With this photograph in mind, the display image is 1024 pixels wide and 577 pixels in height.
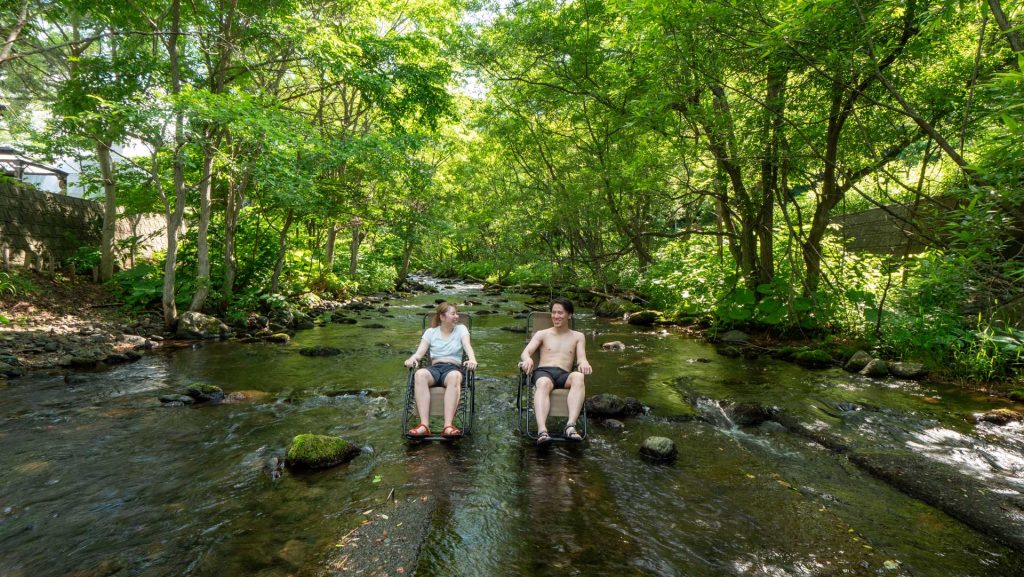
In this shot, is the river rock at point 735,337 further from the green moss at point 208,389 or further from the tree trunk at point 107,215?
the tree trunk at point 107,215

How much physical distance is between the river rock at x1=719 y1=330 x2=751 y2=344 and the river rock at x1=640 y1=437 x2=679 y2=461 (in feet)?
19.3

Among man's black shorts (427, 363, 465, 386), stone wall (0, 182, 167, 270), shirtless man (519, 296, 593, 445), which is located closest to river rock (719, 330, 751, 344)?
shirtless man (519, 296, 593, 445)

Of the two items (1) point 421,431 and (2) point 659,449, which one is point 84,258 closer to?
(1) point 421,431

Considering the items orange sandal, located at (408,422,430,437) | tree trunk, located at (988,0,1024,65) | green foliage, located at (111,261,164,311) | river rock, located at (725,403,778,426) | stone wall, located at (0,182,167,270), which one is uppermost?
tree trunk, located at (988,0,1024,65)

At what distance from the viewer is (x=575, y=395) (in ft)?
14.2

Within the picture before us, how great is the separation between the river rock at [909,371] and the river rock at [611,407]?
14.0 ft

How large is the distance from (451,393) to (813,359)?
20.6 feet

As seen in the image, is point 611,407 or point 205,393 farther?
point 205,393

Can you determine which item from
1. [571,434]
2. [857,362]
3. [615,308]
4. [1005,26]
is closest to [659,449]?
[571,434]

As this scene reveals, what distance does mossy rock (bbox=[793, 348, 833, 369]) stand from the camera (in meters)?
7.62

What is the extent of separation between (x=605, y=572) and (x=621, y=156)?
1114 centimetres

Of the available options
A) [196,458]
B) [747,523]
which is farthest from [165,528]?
[747,523]

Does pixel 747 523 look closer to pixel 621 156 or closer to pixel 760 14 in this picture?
pixel 760 14

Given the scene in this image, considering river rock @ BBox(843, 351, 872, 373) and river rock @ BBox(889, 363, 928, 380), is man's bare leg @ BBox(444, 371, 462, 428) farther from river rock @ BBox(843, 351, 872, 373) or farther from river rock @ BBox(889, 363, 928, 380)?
river rock @ BBox(889, 363, 928, 380)
